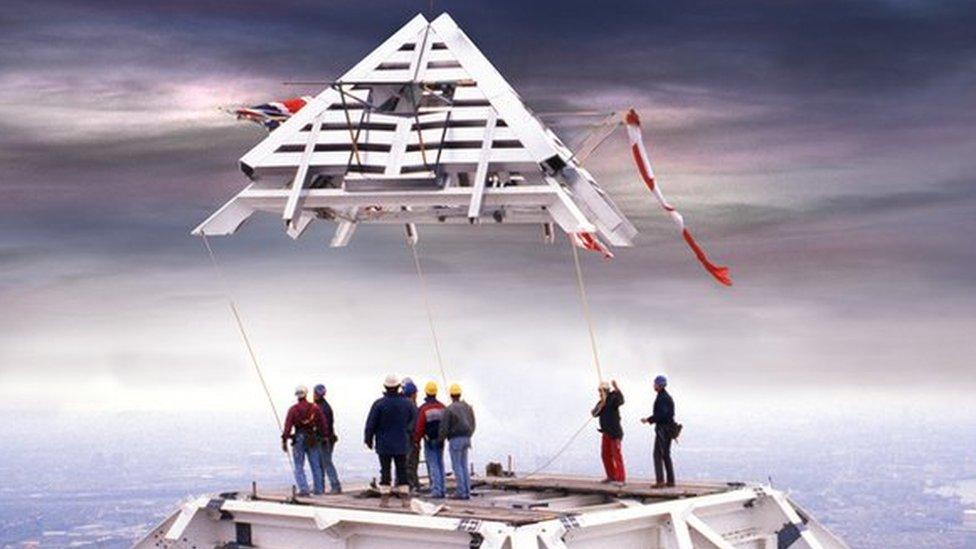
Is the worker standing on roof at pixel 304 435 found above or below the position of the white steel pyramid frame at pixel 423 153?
below

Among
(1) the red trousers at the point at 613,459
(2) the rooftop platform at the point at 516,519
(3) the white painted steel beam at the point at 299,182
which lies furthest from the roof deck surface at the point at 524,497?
(3) the white painted steel beam at the point at 299,182

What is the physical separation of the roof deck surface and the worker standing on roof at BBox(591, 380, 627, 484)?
27 cm

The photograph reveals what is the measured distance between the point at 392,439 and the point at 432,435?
4.64ft

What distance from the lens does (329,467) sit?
2809 centimetres

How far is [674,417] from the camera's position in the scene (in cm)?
2767

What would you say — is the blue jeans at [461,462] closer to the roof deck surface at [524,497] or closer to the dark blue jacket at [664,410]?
the roof deck surface at [524,497]

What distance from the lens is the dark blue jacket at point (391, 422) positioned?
2725cm

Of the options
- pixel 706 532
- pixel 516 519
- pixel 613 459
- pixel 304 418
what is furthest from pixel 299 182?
pixel 706 532

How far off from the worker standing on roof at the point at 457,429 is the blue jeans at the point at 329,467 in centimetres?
290

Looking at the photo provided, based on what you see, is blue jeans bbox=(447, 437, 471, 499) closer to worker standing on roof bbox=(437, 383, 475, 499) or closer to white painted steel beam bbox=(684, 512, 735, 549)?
worker standing on roof bbox=(437, 383, 475, 499)

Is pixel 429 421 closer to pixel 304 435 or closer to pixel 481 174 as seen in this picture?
pixel 304 435

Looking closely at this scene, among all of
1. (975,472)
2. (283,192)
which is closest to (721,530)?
(283,192)

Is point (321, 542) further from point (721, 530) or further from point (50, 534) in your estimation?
point (50, 534)

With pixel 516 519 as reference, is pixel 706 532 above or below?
below
